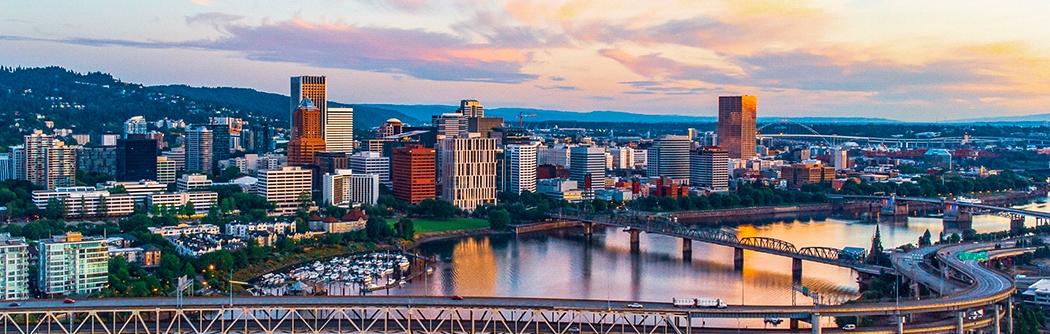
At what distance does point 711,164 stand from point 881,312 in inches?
994

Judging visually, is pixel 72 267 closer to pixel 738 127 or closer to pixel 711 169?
pixel 711 169

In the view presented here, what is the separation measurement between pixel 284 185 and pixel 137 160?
432 centimetres

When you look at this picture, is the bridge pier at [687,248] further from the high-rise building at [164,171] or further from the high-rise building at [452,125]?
the high-rise building at [452,125]

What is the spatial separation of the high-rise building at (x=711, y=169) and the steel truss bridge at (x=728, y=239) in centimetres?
943

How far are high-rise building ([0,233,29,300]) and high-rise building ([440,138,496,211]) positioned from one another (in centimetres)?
1470

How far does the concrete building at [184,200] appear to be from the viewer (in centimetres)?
2436

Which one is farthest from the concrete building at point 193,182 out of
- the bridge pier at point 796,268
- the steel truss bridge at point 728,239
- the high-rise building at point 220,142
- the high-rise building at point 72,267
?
the bridge pier at point 796,268

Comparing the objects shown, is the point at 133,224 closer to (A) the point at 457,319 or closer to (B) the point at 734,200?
(A) the point at 457,319

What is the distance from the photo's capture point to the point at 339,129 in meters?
42.1

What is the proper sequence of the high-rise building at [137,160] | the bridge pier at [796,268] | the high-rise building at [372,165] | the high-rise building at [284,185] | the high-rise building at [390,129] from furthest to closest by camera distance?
the high-rise building at [390,129], the high-rise building at [372,165], the high-rise building at [137,160], the high-rise building at [284,185], the bridge pier at [796,268]

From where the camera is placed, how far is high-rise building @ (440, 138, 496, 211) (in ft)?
92.4

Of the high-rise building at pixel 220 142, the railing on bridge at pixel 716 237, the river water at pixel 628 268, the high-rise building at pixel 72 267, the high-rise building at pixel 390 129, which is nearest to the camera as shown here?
the high-rise building at pixel 72 267

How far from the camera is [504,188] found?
3112 centimetres

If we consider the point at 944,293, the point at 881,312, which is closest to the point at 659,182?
the point at 944,293
